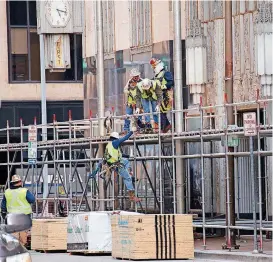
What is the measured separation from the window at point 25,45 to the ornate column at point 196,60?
90.3 feet

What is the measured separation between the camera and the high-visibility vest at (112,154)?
2812 centimetres

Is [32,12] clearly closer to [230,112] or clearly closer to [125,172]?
[125,172]

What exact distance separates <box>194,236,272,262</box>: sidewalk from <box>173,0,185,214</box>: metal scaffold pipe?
132 centimetres

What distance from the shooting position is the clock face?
4638 centimetres

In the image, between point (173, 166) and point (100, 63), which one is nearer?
point (173, 166)

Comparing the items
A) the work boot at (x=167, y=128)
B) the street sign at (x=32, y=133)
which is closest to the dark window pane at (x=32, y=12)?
the street sign at (x=32, y=133)

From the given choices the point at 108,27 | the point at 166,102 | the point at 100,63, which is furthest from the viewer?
the point at 108,27

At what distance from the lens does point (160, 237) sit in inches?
942

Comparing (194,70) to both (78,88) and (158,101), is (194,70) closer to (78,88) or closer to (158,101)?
(158,101)

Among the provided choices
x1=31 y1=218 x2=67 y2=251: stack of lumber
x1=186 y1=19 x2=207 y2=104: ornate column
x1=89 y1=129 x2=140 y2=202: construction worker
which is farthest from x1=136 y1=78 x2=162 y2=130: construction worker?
x1=31 y1=218 x2=67 y2=251: stack of lumber

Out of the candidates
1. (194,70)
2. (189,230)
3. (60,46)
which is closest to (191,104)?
(194,70)

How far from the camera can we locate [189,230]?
23984 mm

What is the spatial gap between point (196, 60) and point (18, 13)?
2886 centimetres

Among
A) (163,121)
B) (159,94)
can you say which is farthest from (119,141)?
(159,94)
